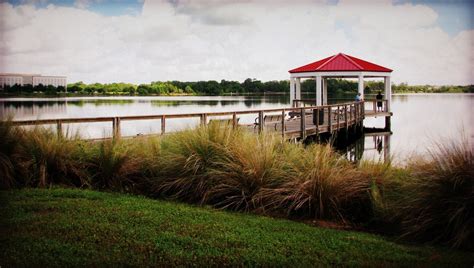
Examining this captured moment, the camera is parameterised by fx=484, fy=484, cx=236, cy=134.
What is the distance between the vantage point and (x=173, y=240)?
18.0 ft

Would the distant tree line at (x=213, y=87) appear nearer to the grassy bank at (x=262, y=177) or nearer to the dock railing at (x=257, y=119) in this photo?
the dock railing at (x=257, y=119)

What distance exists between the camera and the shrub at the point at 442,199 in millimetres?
5652

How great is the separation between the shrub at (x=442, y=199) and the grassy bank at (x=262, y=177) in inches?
0.5

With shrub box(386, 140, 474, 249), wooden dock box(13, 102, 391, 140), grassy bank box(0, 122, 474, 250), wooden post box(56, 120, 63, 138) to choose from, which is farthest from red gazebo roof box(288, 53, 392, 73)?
shrub box(386, 140, 474, 249)

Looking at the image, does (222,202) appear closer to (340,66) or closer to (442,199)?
(442,199)

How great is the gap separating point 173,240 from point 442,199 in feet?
10.6

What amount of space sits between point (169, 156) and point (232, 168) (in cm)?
122

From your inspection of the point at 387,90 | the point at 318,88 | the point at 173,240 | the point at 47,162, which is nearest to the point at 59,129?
the point at 47,162

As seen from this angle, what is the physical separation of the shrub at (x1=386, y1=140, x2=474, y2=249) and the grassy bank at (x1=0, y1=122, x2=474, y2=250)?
12 mm

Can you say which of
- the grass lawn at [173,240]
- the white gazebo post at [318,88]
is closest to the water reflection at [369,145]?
the white gazebo post at [318,88]

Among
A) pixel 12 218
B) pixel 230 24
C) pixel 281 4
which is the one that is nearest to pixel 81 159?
pixel 12 218

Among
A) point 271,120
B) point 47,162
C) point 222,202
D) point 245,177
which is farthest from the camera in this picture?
point 271,120

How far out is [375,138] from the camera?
29.6 meters

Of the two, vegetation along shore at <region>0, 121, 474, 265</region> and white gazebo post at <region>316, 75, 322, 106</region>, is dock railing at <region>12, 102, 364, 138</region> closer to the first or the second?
vegetation along shore at <region>0, 121, 474, 265</region>
